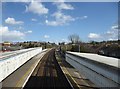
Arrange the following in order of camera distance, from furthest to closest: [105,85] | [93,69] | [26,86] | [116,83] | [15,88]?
1. [93,69]
2. [26,86]
3. [15,88]
4. [105,85]
5. [116,83]

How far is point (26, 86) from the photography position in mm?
29672

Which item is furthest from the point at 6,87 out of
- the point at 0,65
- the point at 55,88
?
the point at 55,88

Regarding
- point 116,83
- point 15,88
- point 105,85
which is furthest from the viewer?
point 15,88

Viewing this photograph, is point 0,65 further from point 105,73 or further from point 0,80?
point 105,73

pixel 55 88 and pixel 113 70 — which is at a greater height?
pixel 113 70

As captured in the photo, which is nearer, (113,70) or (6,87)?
(113,70)

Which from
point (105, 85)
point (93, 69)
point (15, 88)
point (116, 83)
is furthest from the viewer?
point (93, 69)

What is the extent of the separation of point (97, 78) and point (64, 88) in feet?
14.1

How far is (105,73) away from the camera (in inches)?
1007

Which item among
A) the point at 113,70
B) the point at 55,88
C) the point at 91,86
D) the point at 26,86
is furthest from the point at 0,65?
the point at 113,70

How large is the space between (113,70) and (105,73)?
2.84 m

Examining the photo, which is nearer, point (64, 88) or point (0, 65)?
point (64, 88)

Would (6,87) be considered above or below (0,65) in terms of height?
below

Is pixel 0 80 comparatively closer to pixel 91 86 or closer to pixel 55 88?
pixel 55 88
